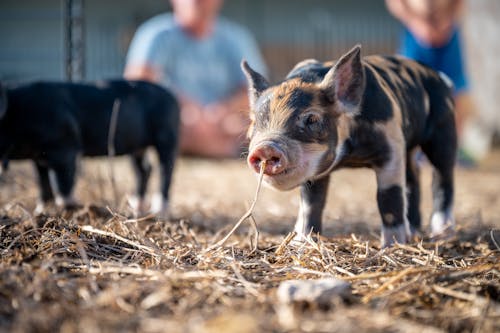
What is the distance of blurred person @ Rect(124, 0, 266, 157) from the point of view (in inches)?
357

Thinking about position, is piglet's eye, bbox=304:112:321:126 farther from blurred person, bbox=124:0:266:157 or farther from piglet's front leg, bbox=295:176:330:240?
blurred person, bbox=124:0:266:157

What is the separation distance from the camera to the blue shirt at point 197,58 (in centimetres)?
902

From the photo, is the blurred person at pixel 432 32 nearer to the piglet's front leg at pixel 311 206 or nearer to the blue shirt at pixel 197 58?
the blue shirt at pixel 197 58

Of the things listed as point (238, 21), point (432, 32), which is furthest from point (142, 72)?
point (238, 21)

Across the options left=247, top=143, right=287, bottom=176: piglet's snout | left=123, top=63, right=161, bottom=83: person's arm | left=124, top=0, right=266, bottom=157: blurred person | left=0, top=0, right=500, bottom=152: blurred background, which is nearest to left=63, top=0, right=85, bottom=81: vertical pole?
left=123, top=63, right=161, bottom=83: person's arm

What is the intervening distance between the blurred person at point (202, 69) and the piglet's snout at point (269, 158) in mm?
6014

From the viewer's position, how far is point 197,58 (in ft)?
31.2

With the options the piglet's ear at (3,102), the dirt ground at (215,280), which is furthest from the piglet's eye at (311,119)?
the piglet's ear at (3,102)

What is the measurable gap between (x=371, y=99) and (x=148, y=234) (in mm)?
1412

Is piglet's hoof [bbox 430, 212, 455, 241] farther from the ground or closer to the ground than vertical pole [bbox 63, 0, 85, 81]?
closer to the ground

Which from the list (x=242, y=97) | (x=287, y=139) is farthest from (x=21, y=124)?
(x=242, y=97)

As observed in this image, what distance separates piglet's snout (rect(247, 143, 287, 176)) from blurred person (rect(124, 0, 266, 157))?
19.7 feet

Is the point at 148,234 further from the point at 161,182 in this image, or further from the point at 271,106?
the point at 161,182

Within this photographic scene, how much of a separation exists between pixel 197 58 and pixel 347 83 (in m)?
6.30
